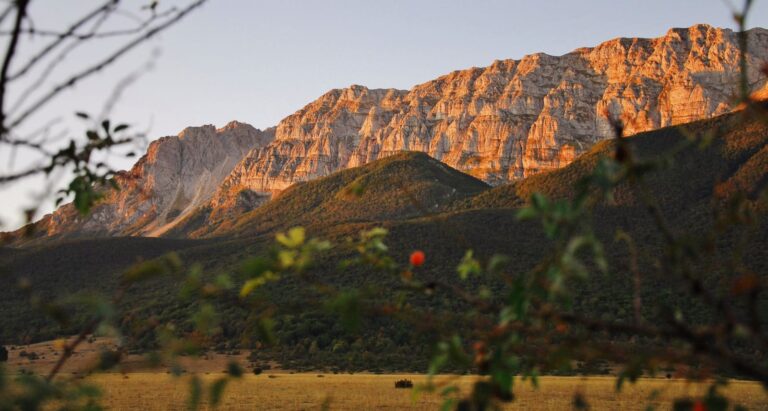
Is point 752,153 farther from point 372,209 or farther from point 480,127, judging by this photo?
point 480,127

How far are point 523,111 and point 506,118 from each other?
15.2 ft

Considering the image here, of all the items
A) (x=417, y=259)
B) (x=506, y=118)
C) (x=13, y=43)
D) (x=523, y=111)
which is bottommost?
(x=417, y=259)

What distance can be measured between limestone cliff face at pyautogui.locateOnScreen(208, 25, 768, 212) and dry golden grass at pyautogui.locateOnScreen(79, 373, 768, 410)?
123961mm

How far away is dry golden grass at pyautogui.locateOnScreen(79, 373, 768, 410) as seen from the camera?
76.1ft

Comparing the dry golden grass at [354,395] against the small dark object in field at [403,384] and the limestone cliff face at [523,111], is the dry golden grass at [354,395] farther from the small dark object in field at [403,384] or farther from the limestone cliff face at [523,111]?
the limestone cliff face at [523,111]

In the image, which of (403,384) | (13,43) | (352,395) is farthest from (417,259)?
(403,384)

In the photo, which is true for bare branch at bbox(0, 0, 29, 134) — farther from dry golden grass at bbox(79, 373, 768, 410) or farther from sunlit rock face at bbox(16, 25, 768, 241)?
sunlit rock face at bbox(16, 25, 768, 241)

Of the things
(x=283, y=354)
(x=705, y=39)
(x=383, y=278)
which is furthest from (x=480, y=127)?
(x=283, y=354)

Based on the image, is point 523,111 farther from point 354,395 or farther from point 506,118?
point 354,395

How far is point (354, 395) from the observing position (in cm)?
2634

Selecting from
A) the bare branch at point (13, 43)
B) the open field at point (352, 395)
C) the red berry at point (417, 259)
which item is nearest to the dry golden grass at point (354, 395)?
the open field at point (352, 395)

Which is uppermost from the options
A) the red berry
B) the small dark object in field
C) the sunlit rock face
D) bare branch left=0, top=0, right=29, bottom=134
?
the sunlit rock face

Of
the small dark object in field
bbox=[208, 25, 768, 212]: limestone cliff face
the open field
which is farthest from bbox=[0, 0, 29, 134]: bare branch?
bbox=[208, 25, 768, 212]: limestone cliff face

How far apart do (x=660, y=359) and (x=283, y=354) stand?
5032 centimetres
